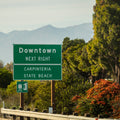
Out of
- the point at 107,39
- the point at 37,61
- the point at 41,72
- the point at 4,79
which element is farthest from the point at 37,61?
the point at 107,39

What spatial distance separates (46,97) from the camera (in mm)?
24000

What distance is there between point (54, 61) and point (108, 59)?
92.8ft

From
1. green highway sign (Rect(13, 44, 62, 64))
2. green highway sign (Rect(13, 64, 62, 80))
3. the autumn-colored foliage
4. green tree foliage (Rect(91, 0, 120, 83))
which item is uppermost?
green tree foliage (Rect(91, 0, 120, 83))

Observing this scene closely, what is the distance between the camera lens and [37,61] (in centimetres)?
2022

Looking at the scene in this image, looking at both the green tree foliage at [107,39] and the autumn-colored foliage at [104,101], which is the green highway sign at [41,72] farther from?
the green tree foliage at [107,39]

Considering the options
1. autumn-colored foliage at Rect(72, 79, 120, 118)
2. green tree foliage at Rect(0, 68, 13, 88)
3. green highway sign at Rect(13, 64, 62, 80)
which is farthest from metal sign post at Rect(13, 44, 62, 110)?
green tree foliage at Rect(0, 68, 13, 88)

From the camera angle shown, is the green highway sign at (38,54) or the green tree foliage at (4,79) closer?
the green highway sign at (38,54)

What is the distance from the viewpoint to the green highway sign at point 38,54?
20062mm

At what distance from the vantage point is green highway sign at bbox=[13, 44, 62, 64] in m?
20.1

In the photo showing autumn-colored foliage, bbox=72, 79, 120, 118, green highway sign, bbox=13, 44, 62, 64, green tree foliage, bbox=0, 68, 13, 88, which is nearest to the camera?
autumn-colored foliage, bbox=72, 79, 120, 118

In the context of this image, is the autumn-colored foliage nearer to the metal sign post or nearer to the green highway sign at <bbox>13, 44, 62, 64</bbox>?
the metal sign post

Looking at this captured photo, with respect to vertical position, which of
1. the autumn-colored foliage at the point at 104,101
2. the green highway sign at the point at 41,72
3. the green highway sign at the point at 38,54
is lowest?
the autumn-colored foliage at the point at 104,101

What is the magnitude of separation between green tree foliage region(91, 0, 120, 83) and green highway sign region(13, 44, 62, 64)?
26.5 metres

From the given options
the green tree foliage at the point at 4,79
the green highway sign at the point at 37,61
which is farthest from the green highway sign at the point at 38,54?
the green tree foliage at the point at 4,79
